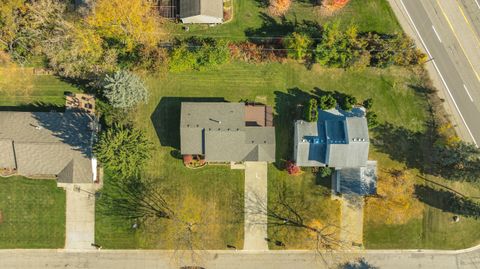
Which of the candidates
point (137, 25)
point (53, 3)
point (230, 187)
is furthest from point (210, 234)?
point (53, 3)

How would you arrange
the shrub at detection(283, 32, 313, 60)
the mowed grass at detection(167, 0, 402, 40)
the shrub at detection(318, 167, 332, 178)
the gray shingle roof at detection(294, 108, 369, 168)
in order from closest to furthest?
the gray shingle roof at detection(294, 108, 369, 168) < the shrub at detection(283, 32, 313, 60) < the shrub at detection(318, 167, 332, 178) < the mowed grass at detection(167, 0, 402, 40)

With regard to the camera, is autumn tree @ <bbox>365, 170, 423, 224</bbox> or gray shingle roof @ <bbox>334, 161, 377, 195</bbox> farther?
autumn tree @ <bbox>365, 170, 423, 224</bbox>

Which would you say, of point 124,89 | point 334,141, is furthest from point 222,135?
point 334,141

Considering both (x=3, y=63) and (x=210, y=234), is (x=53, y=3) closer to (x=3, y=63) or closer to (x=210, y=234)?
(x=3, y=63)

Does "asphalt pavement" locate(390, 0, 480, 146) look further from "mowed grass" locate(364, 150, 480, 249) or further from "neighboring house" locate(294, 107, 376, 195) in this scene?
"neighboring house" locate(294, 107, 376, 195)

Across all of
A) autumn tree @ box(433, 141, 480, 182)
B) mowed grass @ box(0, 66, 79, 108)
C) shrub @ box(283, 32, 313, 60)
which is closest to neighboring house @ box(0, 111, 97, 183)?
mowed grass @ box(0, 66, 79, 108)

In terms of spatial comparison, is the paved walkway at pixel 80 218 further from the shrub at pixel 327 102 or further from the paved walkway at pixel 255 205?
the shrub at pixel 327 102

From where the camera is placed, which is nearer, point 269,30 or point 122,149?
point 122,149

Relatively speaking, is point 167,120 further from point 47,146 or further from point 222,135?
point 47,146
